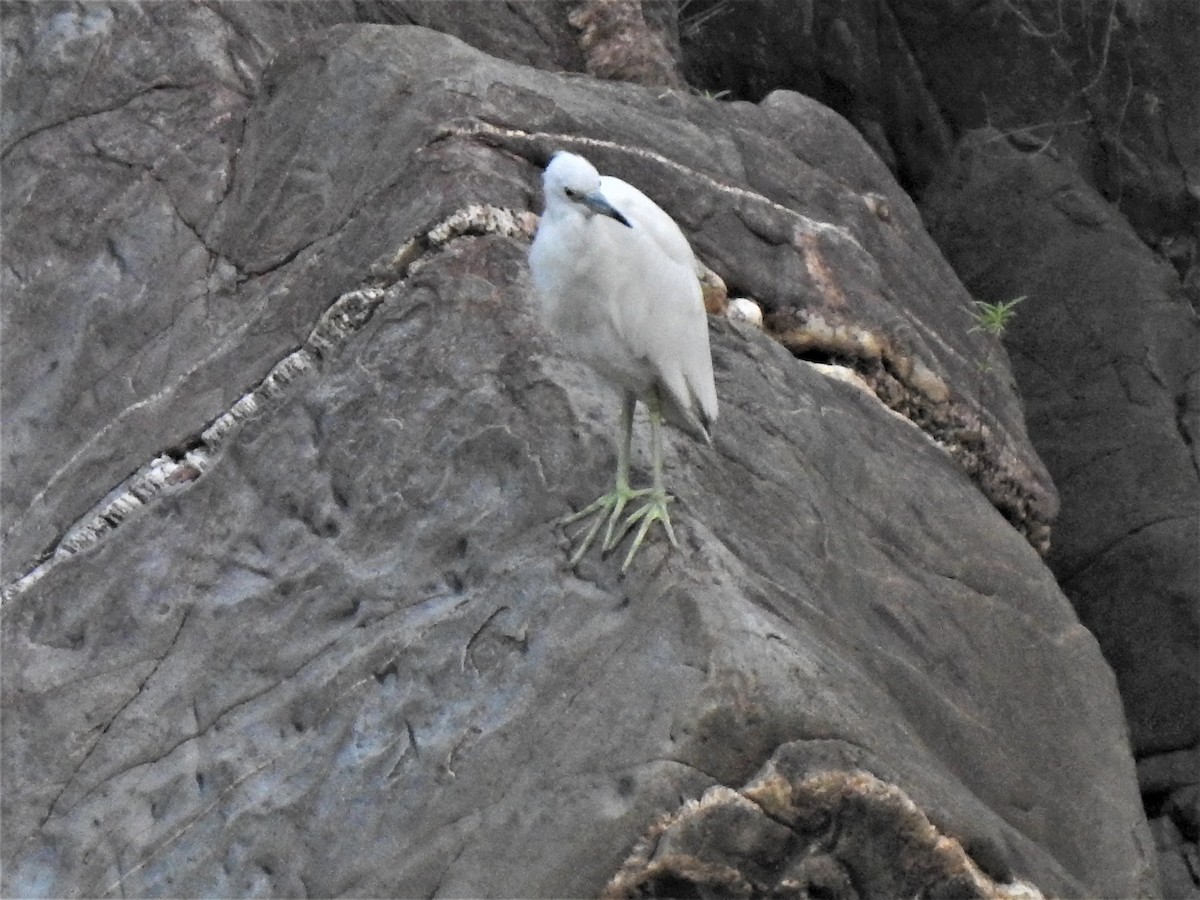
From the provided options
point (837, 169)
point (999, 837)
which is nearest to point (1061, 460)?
point (837, 169)

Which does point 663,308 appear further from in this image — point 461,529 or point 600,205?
point 461,529

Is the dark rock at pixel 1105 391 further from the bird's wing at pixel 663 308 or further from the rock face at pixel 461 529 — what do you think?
the bird's wing at pixel 663 308

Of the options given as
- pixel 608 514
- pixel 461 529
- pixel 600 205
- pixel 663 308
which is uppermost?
pixel 600 205

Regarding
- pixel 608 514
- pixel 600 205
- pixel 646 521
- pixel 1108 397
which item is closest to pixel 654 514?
pixel 646 521

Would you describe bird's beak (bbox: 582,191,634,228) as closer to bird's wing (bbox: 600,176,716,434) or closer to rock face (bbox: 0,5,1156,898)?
bird's wing (bbox: 600,176,716,434)

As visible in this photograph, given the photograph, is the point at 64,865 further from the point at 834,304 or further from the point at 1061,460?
the point at 1061,460

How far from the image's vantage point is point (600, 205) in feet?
13.2

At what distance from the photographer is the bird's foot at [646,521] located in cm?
423

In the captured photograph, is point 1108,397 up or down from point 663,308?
down

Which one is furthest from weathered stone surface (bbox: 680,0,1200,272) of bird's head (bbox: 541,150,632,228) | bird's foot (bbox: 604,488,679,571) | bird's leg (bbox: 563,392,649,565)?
bird's head (bbox: 541,150,632,228)

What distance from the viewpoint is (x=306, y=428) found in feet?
16.5

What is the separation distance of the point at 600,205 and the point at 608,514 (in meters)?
0.76

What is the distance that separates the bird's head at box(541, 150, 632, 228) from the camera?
402cm

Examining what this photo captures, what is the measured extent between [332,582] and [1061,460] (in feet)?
13.2
